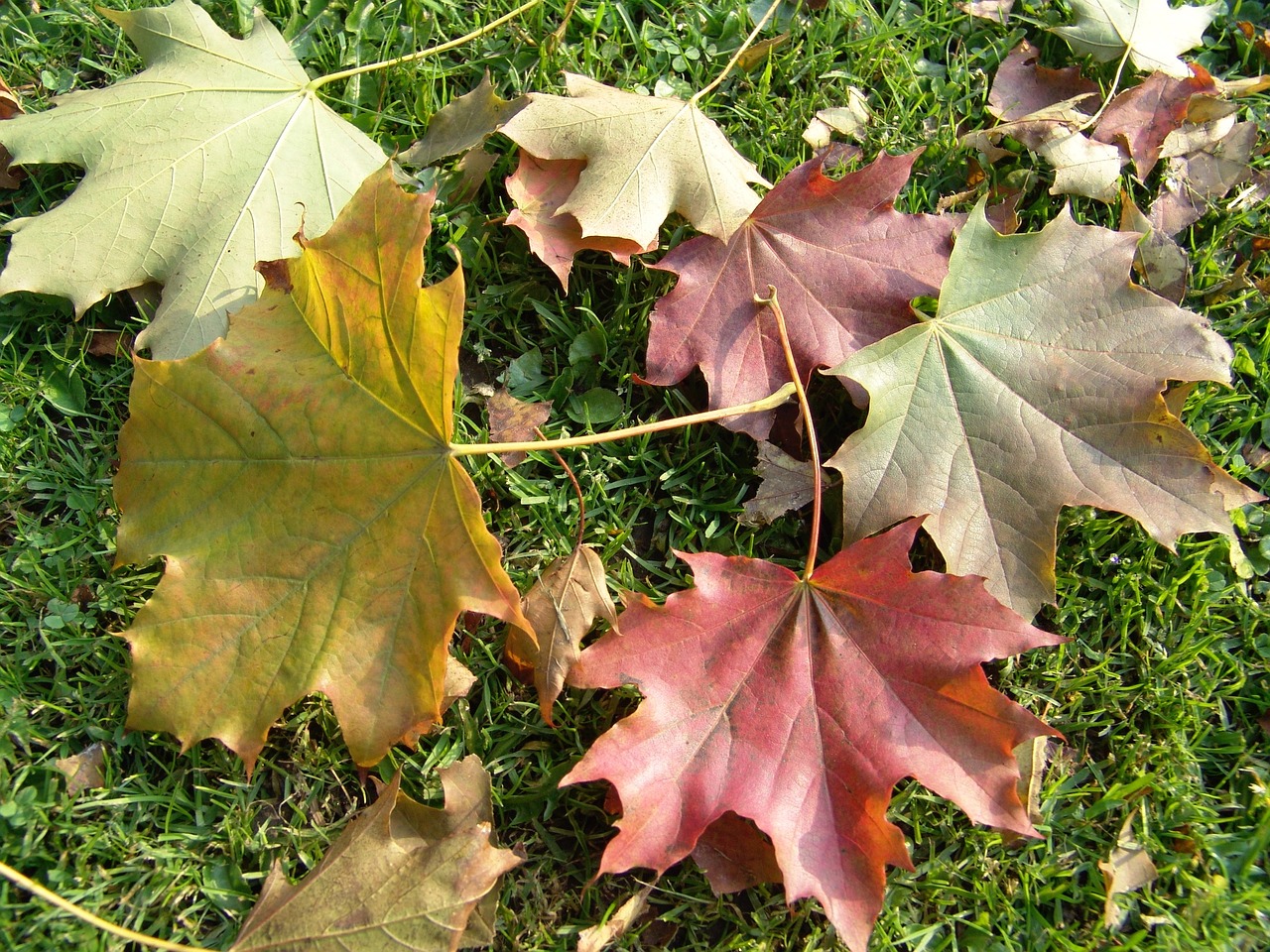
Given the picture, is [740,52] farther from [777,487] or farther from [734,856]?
[734,856]

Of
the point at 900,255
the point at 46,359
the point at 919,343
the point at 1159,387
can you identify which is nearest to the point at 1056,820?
the point at 1159,387

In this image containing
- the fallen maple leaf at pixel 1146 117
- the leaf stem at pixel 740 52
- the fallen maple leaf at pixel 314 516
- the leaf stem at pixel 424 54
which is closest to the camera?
the fallen maple leaf at pixel 314 516

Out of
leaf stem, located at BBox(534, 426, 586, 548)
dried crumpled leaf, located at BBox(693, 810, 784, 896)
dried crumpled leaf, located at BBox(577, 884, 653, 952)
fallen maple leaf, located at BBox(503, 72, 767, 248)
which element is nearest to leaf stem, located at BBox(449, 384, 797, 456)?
leaf stem, located at BBox(534, 426, 586, 548)

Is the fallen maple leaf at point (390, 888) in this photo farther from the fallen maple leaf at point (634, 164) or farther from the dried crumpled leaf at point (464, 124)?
the dried crumpled leaf at point (464, 124)

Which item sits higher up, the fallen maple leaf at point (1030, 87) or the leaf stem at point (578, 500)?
the fallen maple leaf at point (1030, 87)

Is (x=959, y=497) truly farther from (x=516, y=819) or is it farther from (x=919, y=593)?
(x=516, y=819)

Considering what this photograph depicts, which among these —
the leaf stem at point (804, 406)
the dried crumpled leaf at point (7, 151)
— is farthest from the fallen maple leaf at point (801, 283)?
the dried crumpled leaf at point (7, 151)
